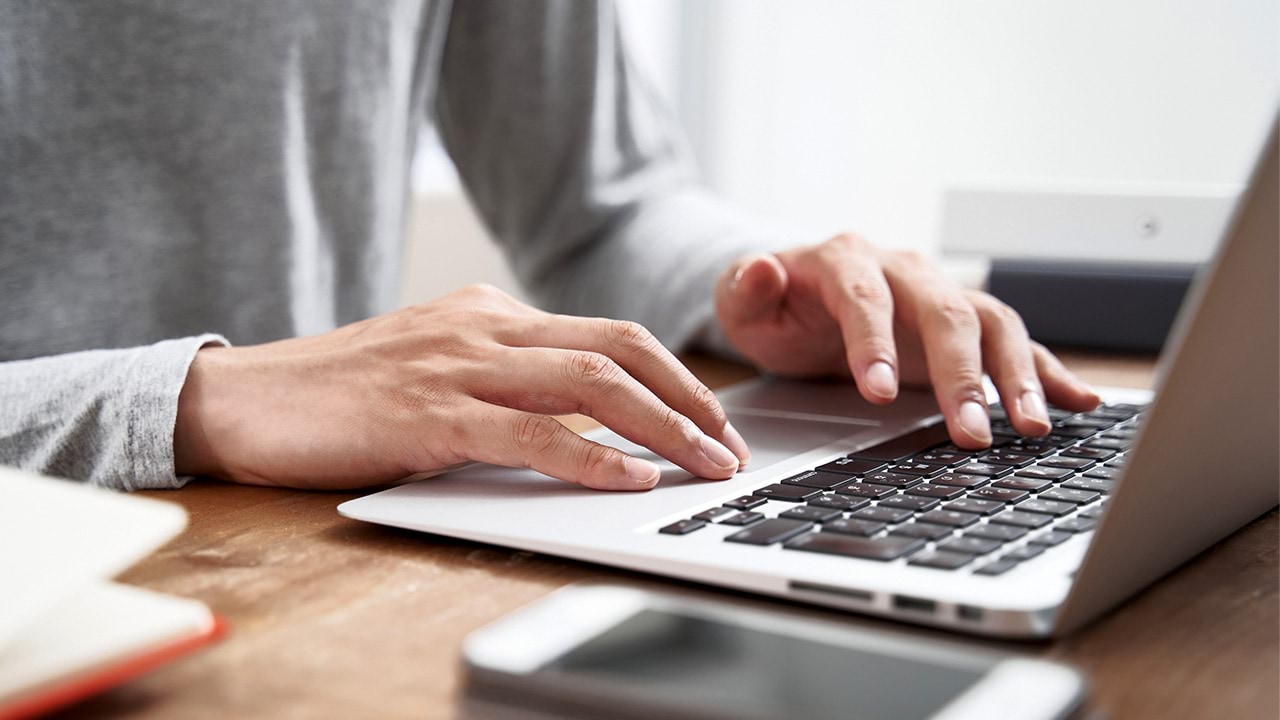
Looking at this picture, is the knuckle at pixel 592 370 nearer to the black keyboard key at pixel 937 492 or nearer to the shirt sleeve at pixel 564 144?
the black keyboard key at pixel 937 492

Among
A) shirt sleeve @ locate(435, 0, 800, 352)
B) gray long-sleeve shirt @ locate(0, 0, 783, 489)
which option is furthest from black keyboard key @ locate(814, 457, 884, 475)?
shirt sleeve @ locate(435, 0, 800, 352)

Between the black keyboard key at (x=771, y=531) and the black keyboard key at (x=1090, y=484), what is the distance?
14 cm

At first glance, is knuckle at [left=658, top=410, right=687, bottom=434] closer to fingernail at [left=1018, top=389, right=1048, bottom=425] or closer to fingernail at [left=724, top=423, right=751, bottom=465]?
fingernail at [left=724, top=423, right=751, bottom=465]

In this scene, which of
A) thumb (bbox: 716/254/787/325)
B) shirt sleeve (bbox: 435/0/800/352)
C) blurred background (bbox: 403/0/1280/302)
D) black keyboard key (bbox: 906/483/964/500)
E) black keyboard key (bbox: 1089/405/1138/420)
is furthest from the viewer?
blurred background (bbox: 403/0/1280/302)

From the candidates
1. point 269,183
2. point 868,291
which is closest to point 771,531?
point 868,291

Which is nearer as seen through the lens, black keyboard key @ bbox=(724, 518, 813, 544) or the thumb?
black keyboard key @ bbox=(724, 518, 813, 544)

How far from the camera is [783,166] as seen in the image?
2.40 metres

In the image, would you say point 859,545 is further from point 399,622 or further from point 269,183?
point 269,183

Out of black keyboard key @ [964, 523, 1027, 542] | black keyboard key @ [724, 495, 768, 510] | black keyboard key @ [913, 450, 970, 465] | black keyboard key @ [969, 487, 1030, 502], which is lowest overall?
black keyboard key @ [913, 450, 970, 465]

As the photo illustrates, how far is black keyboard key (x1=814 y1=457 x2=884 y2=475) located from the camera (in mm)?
569

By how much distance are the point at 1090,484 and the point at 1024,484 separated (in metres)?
0.03

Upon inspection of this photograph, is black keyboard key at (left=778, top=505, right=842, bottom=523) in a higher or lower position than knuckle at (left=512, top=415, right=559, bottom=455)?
higher

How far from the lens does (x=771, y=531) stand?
1.50 feet

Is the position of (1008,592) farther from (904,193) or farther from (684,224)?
(904,193)
